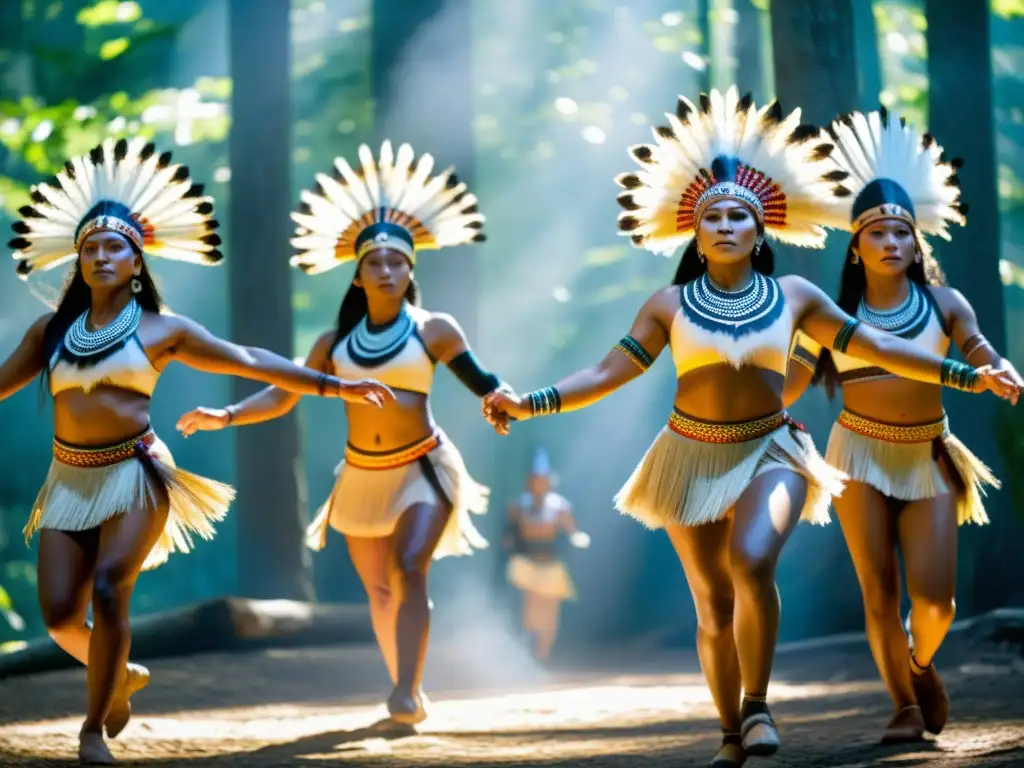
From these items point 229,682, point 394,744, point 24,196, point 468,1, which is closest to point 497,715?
point 394,744

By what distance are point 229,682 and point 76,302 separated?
3.65 meters

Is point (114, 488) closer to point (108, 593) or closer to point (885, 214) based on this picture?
point (108, 593)

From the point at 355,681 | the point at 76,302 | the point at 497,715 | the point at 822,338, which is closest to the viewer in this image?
the point at 822,338

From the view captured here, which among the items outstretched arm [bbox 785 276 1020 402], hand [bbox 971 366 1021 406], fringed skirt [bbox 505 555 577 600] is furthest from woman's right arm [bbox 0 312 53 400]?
fringed skirt [bbox 505 555 577 600]

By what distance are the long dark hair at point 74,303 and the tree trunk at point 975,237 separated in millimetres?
6348

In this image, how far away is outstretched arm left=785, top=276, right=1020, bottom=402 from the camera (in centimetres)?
529

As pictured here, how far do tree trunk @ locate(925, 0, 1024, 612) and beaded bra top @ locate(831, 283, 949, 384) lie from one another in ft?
14.8

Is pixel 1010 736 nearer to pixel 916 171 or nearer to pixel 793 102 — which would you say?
pixel 916 171

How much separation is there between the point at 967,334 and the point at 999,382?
2.73ft

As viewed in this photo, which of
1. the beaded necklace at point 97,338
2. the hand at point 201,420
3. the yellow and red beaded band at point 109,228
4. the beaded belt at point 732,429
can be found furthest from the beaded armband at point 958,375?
the yellow and red beaded band at point 109,228

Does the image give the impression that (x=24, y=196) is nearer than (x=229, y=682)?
No

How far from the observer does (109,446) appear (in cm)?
569

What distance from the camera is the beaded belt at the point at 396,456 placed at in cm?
696

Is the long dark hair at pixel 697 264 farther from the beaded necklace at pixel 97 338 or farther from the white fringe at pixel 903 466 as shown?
the beaded necklace at pixel 97 338
